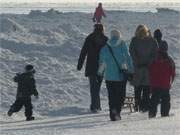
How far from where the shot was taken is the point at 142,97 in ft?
41.7

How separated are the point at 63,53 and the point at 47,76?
3.97m

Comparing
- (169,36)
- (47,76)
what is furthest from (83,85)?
(169,36)

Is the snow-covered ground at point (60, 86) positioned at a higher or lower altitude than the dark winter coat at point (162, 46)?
lower

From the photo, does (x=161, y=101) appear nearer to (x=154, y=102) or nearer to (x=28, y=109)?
(x=154, y=102)

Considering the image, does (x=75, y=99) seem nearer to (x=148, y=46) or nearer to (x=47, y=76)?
(x=47, y=76)

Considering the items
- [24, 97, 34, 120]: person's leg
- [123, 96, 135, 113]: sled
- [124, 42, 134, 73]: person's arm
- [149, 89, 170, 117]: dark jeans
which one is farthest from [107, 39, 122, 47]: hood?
[24, 97, 34, 120]: person's leg

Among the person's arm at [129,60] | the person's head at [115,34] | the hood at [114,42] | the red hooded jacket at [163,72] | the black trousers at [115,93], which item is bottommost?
the black trousers at [115,93]

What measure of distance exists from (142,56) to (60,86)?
233 inches

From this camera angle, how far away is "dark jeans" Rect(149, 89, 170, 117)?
11.9 metres

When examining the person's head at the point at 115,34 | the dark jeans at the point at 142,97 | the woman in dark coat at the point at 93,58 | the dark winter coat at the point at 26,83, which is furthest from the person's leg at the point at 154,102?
the dark winter coat at the point at 26,83

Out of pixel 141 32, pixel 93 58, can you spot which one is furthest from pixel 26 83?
pixel 141 32

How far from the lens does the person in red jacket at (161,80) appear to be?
11.9 m

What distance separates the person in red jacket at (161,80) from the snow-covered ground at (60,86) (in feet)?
1.10

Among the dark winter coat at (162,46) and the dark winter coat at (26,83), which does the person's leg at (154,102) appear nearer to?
the dark winter coat at (162,46)
